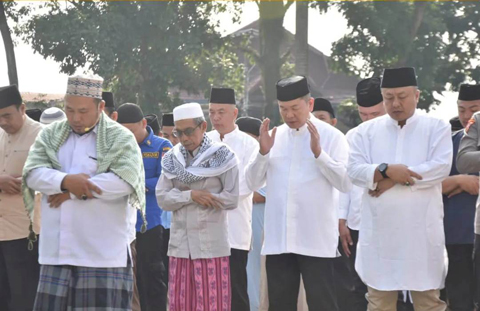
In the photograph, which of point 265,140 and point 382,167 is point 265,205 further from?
point 382,167

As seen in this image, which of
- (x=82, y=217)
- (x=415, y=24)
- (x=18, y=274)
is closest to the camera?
(x=82, y=217)

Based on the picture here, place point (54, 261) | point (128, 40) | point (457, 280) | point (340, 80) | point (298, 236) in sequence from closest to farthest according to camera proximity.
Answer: point (54, 261), point (298, 236), point (457, 280), point (128, 40), point (340, 80)

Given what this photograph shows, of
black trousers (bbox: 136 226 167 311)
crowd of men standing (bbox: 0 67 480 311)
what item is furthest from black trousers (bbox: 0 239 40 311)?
black trousers (bbox: 136 226 167 311)

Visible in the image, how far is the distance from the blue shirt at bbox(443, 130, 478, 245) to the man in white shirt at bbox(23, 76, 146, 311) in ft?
9.70

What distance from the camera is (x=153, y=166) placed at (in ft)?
31.0

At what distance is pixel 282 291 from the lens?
295 inches

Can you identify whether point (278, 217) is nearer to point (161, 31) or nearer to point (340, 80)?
point (161, 31)

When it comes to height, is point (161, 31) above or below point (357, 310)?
above

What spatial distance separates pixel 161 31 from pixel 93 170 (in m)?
25.0

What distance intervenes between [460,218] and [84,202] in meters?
3.40

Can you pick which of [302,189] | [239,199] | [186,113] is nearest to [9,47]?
[239,199]

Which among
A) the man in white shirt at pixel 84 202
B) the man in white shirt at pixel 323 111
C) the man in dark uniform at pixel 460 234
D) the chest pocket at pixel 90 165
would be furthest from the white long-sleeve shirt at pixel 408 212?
the man in white shirt at pixel 323 111

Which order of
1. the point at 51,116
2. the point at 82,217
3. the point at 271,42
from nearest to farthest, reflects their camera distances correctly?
the point at 82,217
the point at 51,116
the point at 271,42

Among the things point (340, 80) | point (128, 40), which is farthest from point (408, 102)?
point (340, 80)
